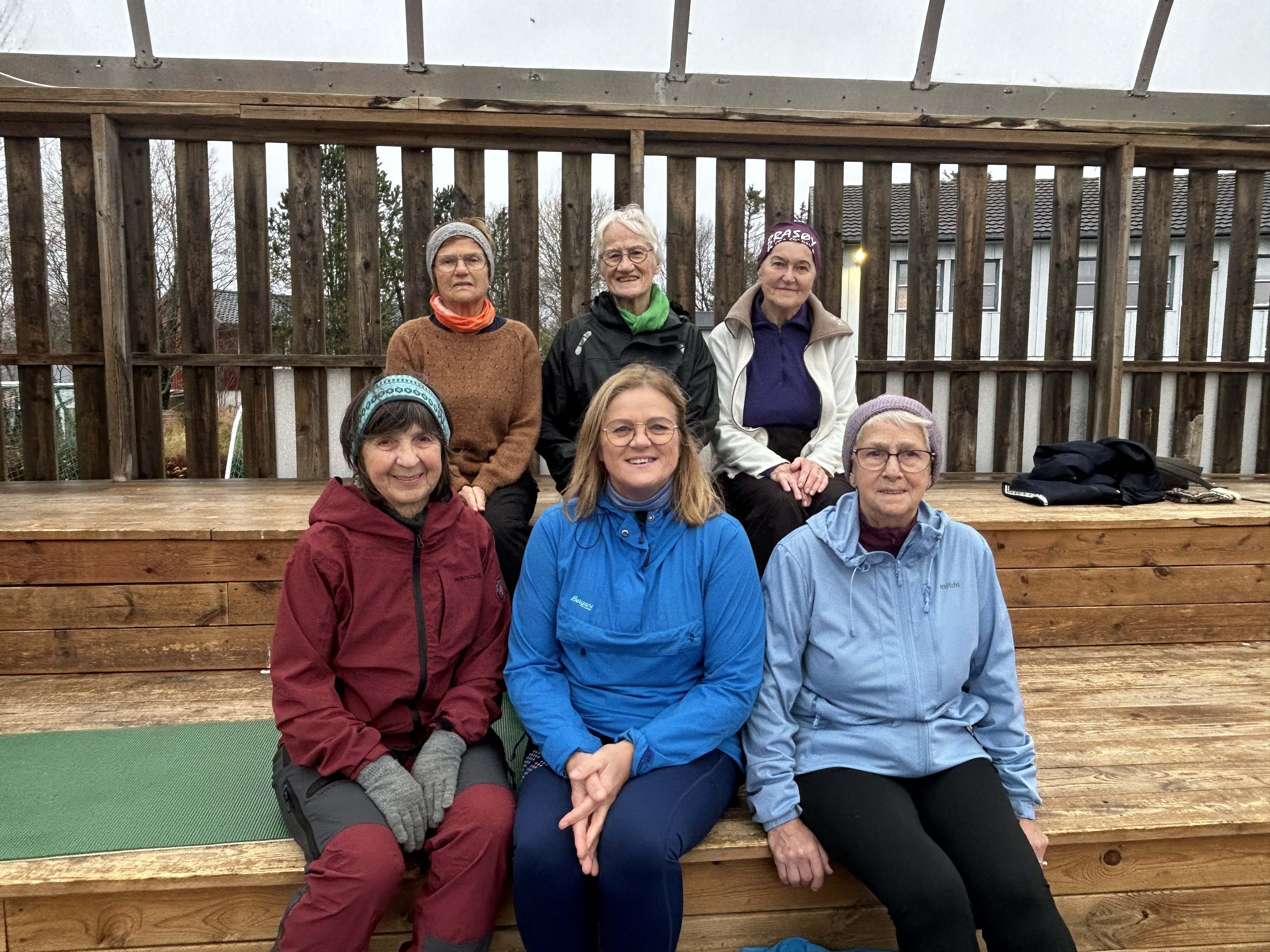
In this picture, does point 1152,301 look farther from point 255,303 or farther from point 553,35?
point 255,303

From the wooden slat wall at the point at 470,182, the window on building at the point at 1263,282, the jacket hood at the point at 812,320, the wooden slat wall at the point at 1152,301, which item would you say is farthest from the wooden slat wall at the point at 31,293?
the window on building at the point at 1263,282

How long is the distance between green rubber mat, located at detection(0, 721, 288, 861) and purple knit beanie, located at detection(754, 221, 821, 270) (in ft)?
Result: 7.05

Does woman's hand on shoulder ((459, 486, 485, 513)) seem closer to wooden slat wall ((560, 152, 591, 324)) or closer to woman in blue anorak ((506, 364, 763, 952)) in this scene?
woman in blue anorak ((506, 364, 763, 952))

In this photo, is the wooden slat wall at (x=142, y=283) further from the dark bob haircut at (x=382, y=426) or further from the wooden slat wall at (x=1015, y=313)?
the wooden slat wall at (x=1015, y=313)

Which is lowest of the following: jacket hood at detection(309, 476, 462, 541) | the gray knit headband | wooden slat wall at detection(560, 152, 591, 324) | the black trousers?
the black trousers

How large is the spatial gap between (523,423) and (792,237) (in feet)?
3.55

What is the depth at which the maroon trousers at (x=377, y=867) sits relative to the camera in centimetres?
157

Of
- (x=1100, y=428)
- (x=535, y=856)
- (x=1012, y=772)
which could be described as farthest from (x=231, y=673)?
(x=1100, y=428)

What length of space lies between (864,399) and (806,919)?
3.32 m

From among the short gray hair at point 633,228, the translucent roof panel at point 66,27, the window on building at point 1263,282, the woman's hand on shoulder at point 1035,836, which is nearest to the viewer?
the woman's hand on shoulder at point 1035,836

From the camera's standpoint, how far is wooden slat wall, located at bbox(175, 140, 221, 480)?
4305 mm

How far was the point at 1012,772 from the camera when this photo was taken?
1840 millimetres

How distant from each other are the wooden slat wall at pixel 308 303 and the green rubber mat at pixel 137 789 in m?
2.23

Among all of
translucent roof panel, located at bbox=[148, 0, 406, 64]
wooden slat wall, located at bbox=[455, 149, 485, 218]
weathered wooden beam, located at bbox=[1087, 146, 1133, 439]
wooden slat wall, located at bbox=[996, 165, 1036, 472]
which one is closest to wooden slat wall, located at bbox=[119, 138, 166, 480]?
translucent roof panel, located at bbox=[148, 0, 406, 64]
